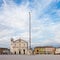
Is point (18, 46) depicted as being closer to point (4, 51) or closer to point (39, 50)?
point (4, 51)

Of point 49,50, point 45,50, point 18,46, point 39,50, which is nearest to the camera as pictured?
point 18,46

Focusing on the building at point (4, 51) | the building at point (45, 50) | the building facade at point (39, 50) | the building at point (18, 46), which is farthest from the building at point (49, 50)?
the building at point (4, 51)

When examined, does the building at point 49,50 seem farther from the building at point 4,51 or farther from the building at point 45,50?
A: the building at point 4,51

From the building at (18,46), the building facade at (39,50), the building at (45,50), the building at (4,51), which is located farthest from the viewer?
the building facade at (39,50)

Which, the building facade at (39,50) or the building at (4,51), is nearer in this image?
the building at (4,51)

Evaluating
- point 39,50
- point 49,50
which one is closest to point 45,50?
point 49,50

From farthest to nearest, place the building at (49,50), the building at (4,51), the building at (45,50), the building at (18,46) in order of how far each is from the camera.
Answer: the building at (4,51) → the building at (45,50) → the building at (49,50) → the building at (18,46)

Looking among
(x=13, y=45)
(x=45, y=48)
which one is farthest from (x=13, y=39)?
(x=45, y=48)

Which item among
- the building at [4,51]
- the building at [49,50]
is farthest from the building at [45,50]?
the building at [4,51]

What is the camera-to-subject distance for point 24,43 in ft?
361

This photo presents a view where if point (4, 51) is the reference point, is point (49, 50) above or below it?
above

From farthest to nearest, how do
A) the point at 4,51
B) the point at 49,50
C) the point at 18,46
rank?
the point at 4,51 → the point at 49,50 → the point at 18,46

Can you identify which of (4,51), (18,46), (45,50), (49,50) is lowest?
(4,51)

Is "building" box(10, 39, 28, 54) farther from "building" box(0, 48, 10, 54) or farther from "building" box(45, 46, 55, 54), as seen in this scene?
"building" box(45, 46, 55, 54)
